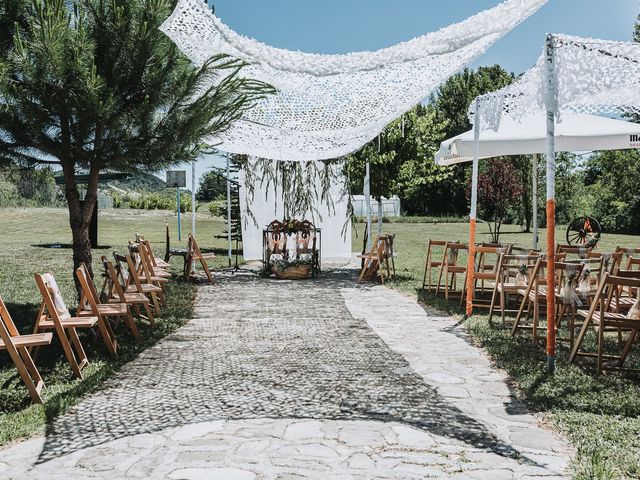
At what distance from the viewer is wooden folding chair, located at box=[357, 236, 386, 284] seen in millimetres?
10398

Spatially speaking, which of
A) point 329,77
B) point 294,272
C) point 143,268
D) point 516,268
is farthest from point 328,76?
point 294,272

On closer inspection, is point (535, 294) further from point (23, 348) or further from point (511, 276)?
point (23, 348)

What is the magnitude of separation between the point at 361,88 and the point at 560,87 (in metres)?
Answer: 1.78

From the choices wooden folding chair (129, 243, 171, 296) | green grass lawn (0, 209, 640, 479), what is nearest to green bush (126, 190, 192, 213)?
green grass lawn (0, 209, 640, 479)

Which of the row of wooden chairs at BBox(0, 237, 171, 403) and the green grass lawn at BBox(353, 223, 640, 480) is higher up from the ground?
the row of wooden chairs at BBox(0, 237, 171, 403)

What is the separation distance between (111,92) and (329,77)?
1987 mm

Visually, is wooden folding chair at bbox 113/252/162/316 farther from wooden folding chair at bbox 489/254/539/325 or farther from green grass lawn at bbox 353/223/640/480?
wooden folding chair at bbox 489/254/539/325

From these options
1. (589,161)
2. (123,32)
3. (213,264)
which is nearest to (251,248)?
(213,264)

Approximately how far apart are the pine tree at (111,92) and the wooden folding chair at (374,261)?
429 cm

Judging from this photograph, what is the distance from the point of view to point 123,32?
20.4 feet

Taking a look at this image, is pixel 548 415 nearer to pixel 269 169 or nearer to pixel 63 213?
pixel 269 169

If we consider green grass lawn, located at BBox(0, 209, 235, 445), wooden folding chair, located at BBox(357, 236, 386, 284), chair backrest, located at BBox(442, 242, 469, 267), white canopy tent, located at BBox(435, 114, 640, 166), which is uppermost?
white canopy tent, located at BBox(435, 114, 640, 166)

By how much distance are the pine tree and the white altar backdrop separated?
22.4 ft

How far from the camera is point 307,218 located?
13.9 metres
